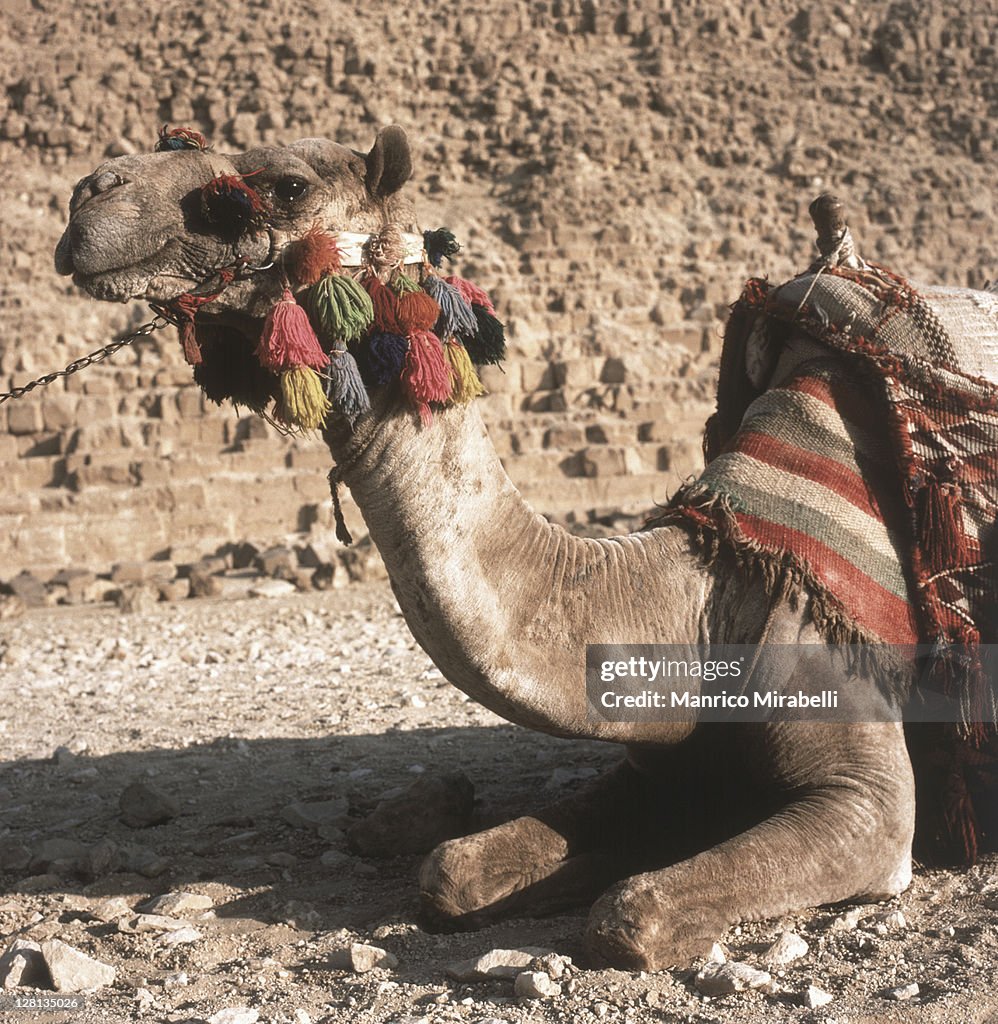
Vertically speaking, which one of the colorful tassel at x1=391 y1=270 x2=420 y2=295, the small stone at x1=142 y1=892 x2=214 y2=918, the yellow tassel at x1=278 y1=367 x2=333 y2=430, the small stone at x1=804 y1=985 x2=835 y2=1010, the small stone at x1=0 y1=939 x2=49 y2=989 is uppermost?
the colorful tassel at x1=391 y1=270 x2=420 y2=295

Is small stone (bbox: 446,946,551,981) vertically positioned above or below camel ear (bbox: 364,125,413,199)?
below

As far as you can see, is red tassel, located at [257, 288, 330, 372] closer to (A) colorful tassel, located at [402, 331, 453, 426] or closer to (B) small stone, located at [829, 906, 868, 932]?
(A) colorful tassel, located at [402, 331, 453, 426]

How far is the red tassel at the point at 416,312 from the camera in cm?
369

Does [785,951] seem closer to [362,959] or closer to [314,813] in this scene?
[362,959]

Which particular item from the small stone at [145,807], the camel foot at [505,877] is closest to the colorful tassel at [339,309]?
the camel foot at [505,877]

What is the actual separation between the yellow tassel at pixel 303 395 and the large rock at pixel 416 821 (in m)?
1.69

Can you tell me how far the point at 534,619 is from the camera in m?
3.80

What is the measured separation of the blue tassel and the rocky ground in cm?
163

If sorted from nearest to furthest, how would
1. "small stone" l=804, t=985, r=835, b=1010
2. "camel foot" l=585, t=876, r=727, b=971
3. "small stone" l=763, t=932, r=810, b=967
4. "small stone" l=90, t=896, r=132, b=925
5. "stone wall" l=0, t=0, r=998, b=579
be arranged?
"small stone" l=804, t=985, r=835, b=1010 < "camel foot" l=585, t=876, r=727, b=971 < "small stone" l=763, t=932, r=810, b=967 < "small stone" l=90, t=896, r=132, b=925 < "stone wall" l=0, t=0, r=998, b=579

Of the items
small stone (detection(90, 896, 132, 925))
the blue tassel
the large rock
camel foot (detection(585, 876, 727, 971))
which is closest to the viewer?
camel foot (detection(585, 876, 727, 971))

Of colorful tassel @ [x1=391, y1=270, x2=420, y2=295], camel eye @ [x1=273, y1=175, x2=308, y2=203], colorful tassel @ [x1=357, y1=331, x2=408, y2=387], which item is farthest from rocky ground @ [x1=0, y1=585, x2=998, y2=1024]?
camel eye @ [x1=273, y1=175, x2=308, y2=203]

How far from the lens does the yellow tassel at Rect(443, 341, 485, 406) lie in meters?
3.77

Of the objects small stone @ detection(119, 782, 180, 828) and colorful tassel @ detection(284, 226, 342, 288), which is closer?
colorful tassel @ detection(284, 226, 342, 288)

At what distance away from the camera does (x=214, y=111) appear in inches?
1166
